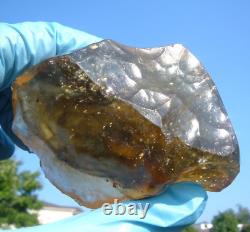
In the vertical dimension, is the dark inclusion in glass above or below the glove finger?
above

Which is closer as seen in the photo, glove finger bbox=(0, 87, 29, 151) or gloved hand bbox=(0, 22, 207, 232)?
gloved hand bbox=(0, 22, 207, 232)

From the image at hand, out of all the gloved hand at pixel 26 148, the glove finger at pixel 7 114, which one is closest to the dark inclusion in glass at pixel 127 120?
the gloved hand at pixel 26 148

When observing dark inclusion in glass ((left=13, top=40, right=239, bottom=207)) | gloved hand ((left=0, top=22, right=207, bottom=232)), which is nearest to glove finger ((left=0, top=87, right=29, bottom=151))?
gloved hand ((left=0, top=22, right=207, bottom=232))

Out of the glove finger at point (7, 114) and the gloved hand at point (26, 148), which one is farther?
the glove finger at point (7, 114)

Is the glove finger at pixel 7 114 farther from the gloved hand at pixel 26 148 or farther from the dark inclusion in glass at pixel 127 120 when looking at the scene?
the dark inclusion in glass at pixel 127 120

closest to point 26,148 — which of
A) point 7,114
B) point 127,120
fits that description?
point 7,114

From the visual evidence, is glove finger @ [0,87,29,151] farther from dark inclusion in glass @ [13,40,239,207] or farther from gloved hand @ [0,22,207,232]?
dark inclusion in glass @ [13,40,239,207]

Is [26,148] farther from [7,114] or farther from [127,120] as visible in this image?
[127,120]
